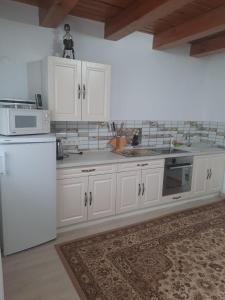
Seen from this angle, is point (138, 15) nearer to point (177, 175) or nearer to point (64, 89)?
point (64, 89)

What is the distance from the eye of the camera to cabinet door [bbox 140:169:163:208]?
3061 mm

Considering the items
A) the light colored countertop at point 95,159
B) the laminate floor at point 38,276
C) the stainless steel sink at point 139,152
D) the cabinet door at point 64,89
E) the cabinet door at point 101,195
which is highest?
the cabinet door at point 64,89

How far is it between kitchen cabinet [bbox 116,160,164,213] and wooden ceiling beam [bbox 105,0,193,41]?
1.68 metres

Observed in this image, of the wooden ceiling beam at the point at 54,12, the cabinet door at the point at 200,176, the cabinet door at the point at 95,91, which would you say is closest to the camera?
the wooden ceiling beam at the point at 54,12

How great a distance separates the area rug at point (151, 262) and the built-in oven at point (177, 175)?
565 mm

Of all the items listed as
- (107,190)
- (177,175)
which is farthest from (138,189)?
(177,175)

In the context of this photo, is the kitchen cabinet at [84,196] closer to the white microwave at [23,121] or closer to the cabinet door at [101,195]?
the cabinet door at [101,195]

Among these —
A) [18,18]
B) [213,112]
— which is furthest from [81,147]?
[213,112]

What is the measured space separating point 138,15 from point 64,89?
1.11 m

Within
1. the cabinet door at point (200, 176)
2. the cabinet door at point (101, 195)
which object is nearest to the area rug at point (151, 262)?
the cabinet door at point (101, 195)

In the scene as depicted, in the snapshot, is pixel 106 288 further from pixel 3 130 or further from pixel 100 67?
pixel 100 67

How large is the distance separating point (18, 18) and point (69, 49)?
640mm

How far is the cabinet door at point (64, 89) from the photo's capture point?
7.86ft

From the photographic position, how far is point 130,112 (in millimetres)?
3455
